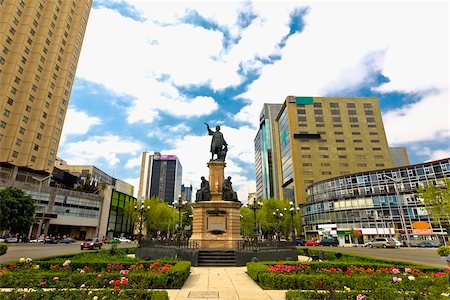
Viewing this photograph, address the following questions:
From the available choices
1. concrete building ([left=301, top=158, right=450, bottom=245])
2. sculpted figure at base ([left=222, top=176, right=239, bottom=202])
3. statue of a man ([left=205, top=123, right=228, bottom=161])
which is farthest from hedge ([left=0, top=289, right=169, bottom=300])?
concrete building ([left=301, top=158, right=450, bottom=245])

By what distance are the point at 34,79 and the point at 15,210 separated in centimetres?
3596

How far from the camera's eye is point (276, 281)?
33.7 feet

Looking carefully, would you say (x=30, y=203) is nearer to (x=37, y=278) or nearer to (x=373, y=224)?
(x=37, y=278)

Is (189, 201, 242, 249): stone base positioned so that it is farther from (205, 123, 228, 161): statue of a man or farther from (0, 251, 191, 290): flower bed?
(0, 251, 191, 290): flower bed

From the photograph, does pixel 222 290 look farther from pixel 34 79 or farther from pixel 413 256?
pixel 34 79

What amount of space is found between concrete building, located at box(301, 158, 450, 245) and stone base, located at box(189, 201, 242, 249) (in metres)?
41.5

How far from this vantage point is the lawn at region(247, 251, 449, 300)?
6.94 meters

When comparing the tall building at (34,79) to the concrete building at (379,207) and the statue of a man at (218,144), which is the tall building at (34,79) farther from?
the concrete building at (379,207)

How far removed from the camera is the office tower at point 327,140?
89.9 m

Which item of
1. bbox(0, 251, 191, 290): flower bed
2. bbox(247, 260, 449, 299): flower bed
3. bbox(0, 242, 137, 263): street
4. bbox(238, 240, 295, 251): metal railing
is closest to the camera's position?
bbox(247, 260, 449, 299): flower bed

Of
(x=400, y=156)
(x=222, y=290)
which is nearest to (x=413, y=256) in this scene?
(x=222, y=290)

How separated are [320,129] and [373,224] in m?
45.0

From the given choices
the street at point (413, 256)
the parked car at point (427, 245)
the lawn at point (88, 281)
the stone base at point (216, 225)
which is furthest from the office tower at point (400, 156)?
the lawn at point (88, 281)

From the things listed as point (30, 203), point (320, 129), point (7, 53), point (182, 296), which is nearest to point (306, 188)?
point (320, 129)
